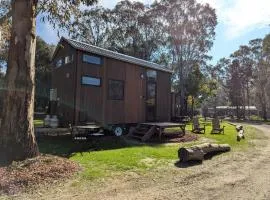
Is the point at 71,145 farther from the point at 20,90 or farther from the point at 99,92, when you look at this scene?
the point at 20,90

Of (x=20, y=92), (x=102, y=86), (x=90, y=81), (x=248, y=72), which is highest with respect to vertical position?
(x=248, y=72)

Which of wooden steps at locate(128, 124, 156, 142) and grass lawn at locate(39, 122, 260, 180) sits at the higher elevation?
wooden steps at locate(128, 124, 156, 142)

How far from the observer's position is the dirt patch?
229 inches

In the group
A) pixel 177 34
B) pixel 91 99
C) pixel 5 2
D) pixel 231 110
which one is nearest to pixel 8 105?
pixel 91 99

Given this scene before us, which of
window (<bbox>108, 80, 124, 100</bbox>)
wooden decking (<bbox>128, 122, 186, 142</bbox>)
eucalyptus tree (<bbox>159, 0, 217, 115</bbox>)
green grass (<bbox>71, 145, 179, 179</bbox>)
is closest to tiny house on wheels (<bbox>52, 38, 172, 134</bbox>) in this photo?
window (<bbox>108, 80, 124, 100</bbox>)

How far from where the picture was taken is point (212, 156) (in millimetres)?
10172

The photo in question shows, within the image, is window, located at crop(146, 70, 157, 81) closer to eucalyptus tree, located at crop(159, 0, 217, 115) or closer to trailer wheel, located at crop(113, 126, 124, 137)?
trailer wheel, located at crop(113, 126, 124, 137)

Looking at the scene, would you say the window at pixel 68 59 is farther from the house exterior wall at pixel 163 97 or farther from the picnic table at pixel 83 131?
the house exterior wall at pixel 163 97

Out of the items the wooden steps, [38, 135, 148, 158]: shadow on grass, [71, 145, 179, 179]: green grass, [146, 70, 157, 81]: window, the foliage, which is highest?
the foliage

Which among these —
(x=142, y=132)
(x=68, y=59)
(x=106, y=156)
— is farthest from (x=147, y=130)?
(x=106, y=156)

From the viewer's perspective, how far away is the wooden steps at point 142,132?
13686 mm

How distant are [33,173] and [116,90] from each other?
346 inches

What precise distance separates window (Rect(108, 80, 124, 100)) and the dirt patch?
23.5 feet

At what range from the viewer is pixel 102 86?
1405 cm
